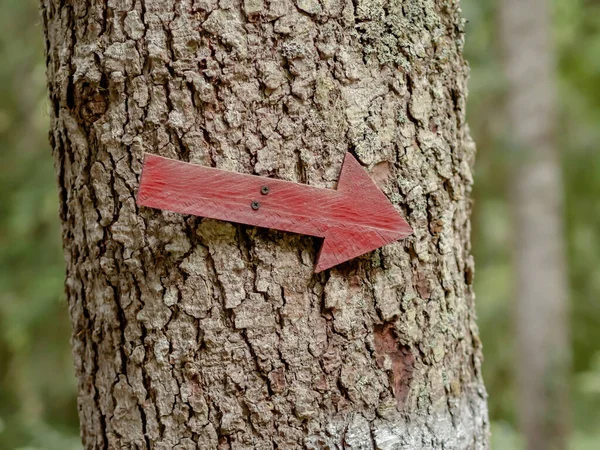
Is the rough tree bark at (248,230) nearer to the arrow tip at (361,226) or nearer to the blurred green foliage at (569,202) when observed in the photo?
the arrow tip at (361,226)

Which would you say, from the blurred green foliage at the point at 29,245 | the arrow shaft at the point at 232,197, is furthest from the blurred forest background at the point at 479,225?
the arrow shaft at the point at 232,197

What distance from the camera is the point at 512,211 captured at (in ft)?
18.3

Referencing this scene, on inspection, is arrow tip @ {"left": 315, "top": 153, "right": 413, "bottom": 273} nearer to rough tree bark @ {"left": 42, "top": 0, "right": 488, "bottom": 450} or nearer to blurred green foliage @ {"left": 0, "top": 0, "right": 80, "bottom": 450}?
rough tree bark @ {"left": 42, "top": 0, "right": 488, "bottom": 450}

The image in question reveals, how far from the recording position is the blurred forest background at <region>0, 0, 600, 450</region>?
5.03 metres

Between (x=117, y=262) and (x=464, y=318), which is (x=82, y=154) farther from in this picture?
(x=464, y=318)

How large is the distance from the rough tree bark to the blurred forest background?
2.96 m

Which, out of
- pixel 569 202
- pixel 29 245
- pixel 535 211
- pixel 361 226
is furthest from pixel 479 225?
pixel 361 226

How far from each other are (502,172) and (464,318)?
17.5 feet

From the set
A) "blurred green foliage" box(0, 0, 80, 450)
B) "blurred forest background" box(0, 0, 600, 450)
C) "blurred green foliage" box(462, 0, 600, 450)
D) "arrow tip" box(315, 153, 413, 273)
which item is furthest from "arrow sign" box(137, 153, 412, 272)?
"blurred green foliage" box(462, 0, 600, 450)

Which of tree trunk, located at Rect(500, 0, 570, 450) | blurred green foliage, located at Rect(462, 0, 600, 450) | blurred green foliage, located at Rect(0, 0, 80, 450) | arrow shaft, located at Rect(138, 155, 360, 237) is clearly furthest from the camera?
blurred green foliage, located at Rect(462, 0, 600, 450)

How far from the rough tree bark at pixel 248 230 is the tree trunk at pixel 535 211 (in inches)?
169

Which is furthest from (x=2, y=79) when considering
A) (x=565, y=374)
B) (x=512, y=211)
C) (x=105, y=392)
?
(x=565, y=374)

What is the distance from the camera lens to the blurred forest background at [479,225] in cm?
503

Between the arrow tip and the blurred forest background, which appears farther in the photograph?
the blurred forest background
